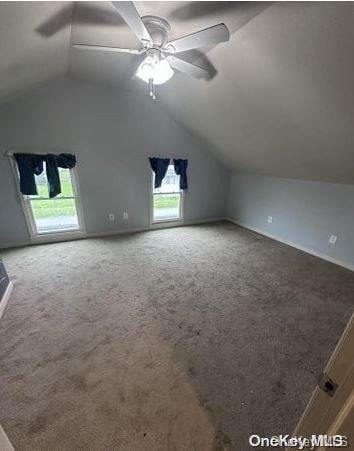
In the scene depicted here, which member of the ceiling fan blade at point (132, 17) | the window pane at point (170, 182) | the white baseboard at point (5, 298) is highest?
the ceiling fan blade at point (132, 17)

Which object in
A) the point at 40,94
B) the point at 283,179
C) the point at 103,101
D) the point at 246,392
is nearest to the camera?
the point at 246,392

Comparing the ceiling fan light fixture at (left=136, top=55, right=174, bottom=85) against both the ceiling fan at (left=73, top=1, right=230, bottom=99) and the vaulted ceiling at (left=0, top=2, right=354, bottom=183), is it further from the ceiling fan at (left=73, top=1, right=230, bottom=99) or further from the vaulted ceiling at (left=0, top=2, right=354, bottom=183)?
Answer: the vaulted ceiling at (left=0, top=2, right=354, bottom=183)

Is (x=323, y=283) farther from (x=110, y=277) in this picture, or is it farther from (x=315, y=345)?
(x=110, y=277)

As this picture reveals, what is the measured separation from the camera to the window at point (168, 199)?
4297mm

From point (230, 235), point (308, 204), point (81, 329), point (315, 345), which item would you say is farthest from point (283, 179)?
point (81, 329)

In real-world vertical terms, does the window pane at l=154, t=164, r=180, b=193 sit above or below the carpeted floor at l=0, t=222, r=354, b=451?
above

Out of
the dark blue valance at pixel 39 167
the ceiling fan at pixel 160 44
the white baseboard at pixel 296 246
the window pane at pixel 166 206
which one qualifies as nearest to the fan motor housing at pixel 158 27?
the ceiling fan at pixel 160 44

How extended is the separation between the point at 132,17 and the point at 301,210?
354 cm

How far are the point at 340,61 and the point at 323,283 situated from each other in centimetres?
240

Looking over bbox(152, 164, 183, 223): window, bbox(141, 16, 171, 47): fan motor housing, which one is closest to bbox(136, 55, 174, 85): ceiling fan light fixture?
bbox(141, 16, 171, 47): fan motor housing

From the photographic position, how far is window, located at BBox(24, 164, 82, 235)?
340cm

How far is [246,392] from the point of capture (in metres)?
1.42

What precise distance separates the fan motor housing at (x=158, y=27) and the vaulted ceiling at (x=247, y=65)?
48 mm

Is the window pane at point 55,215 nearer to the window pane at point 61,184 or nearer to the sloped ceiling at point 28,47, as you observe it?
the window pane at point 61,184
